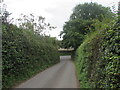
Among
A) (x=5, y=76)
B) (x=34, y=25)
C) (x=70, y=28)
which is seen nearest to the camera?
(x=5, y=76)

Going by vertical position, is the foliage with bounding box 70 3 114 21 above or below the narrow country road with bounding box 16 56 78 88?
above

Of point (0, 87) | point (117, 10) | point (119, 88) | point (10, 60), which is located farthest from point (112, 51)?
point (10, 60)

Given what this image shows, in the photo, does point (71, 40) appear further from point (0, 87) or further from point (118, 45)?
point (118, 45)

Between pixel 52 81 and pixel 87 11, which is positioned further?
pixel 87 11

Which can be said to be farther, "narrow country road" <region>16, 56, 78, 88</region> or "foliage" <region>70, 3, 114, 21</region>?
"foliage" <region>70, 3, 114, 21</region>

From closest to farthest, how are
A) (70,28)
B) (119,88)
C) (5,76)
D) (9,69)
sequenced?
(119,88), (5,76), (9,69), (70,28)

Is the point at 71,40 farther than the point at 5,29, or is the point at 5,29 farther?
the point at 71,40

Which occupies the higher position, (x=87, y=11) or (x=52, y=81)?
(x=87, y=11)

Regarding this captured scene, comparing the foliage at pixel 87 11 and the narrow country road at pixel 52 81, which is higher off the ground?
the foliage at pixel 87 11

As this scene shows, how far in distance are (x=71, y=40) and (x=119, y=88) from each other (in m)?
22.2

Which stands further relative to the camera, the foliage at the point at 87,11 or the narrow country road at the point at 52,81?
the foliage at the point at 87,11

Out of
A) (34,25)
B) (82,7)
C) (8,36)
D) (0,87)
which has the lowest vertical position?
(0,87)

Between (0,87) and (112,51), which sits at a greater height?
(112,51)

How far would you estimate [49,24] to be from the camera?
72.6ft
